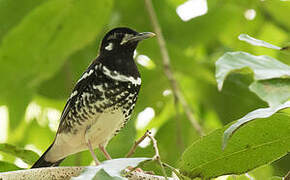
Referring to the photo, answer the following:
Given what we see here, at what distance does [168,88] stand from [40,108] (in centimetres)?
115

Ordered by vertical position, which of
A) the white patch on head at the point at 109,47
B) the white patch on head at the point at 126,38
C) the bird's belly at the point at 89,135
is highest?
the white patch on head at the point at 126,38

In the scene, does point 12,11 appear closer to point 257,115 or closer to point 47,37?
point 47,37

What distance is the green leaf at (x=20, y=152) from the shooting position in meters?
2.96

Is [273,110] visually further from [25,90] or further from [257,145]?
[25,90]

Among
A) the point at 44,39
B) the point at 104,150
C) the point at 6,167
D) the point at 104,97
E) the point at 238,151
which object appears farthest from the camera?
the point at 44,39

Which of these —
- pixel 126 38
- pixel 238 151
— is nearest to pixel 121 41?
pixel 126 38

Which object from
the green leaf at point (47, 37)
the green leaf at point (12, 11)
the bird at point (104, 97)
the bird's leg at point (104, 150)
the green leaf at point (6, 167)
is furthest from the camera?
the green leaf at point (12, 11)

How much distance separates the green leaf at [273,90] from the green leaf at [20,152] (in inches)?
59.3

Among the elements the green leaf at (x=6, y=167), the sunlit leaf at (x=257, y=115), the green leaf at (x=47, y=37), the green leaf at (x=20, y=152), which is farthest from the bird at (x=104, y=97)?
the sunlit leaf at (x=257, y=115)

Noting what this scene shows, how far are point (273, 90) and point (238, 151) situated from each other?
0.54 meters

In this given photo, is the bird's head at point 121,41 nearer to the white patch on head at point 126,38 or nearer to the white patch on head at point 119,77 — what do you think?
the white patch on head at point 126,38

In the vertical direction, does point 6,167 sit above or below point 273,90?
below

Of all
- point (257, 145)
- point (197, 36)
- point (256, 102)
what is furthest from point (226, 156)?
point (197, 36)

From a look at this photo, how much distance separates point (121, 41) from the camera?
385 centimetres
